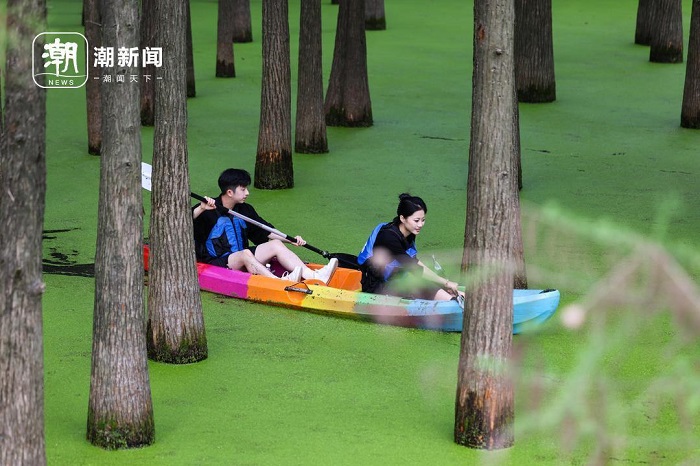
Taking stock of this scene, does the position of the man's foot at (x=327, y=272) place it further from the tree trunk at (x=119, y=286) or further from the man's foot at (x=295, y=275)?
the tree trunk at (x=119, y=286)

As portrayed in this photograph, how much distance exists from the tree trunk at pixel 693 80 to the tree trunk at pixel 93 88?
6.48 metres

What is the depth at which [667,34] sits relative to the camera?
17.2 metres

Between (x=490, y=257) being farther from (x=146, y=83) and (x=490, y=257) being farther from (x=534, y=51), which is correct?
(x=534, y=51)

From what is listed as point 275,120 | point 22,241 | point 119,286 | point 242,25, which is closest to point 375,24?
point 242,25

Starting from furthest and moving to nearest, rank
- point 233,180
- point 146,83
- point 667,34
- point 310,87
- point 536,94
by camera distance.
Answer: point 667,34 → point 536,94 → point 146,83 → point 310,87 → point 233,180

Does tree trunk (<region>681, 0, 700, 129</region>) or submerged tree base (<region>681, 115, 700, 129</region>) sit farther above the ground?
tree trunk (<region>681, 0, 700, 129</region>)

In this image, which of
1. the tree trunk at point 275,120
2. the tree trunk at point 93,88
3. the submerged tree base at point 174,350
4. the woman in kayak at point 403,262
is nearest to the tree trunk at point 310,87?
the tree trunk at point 275,120

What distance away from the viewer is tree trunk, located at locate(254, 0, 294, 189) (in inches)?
403

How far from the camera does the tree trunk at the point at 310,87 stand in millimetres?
11258

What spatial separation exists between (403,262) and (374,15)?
1465 centimetres

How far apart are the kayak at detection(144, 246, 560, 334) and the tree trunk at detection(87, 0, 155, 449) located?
6.73 feet

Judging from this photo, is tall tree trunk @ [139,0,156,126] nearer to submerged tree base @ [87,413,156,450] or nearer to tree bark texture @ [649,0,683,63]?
submerged tree base @ [87,413,156,450]

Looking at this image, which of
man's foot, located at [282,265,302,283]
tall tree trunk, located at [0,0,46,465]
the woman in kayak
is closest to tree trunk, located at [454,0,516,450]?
the woman in kayak

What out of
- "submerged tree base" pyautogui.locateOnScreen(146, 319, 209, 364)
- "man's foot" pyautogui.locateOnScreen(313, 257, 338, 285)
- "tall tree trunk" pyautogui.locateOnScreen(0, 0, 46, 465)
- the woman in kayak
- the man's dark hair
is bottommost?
"submerged tree base" pyautogui.locateOnScreen(146, 319, 209, 364)
